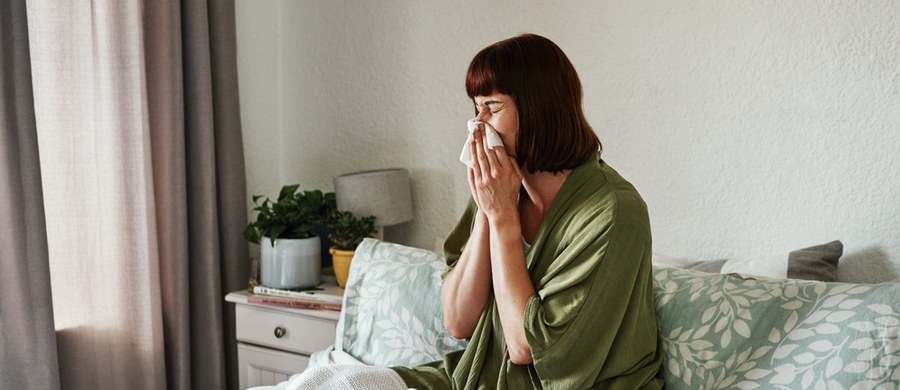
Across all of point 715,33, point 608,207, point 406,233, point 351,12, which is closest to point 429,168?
point 406,233

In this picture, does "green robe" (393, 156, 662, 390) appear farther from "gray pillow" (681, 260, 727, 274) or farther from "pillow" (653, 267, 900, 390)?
"gray pillow" (681, 260, 727, 274)

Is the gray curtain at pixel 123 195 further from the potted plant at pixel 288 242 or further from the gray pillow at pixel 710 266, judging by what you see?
the gray pillow at pixel 710 266

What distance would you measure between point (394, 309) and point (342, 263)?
55 centimetres

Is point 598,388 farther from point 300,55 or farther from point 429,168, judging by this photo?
point 300,55

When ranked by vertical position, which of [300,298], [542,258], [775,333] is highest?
[542,258]

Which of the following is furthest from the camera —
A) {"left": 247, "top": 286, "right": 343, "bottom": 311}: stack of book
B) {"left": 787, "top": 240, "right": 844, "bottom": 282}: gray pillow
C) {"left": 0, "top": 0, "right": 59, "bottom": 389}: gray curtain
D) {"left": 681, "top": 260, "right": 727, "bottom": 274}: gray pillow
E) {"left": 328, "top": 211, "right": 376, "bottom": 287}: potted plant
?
{"left": 328, "top": 211, "right": 376, "bottom": 287}: potted plant

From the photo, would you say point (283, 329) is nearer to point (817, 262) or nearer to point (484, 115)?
point (484, 115)

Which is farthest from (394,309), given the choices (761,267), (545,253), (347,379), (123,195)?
(123,195)

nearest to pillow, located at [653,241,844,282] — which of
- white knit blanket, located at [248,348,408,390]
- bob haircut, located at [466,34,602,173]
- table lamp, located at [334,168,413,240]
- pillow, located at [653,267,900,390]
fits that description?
pillow, located at [653,267,900,390]

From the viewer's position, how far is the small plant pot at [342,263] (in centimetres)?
255

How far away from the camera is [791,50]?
2010 millimetres

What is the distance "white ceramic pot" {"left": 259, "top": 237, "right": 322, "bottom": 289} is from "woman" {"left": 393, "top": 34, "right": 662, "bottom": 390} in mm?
737

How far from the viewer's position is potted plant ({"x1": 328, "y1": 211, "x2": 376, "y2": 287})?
2564 mm

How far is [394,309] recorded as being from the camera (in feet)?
6.71
